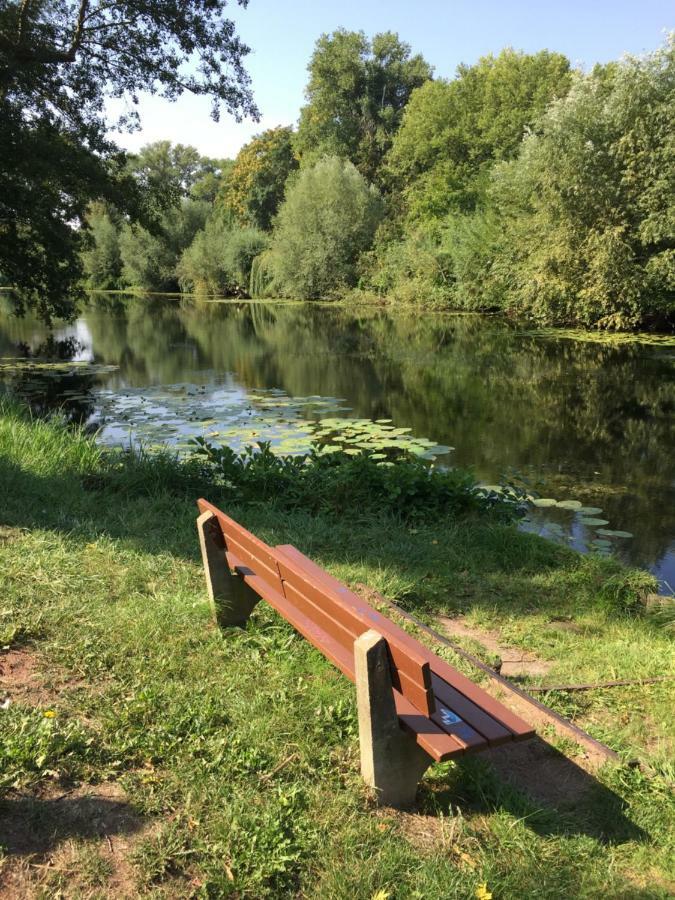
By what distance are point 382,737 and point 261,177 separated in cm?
6181

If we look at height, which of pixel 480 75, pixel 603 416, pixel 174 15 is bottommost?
pixel 603 416

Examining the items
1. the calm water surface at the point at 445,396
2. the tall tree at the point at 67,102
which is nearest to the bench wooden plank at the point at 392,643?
the calm water surface at the point at 445,396

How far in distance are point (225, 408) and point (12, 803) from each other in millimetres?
11141

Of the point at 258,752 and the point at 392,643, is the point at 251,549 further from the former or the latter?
the point at 392,643

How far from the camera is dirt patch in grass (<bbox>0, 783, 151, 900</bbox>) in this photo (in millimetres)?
1989

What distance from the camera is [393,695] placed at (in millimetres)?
2291

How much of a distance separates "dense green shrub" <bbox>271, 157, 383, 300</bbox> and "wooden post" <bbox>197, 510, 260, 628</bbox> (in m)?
41.1

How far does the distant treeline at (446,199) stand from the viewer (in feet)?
72.6

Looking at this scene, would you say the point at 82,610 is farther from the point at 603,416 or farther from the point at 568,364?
the point at 568,364

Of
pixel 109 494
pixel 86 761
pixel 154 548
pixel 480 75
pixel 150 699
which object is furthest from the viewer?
pixel 480 75

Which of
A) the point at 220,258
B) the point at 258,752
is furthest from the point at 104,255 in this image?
the point at 258,752

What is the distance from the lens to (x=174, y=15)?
1505 cm

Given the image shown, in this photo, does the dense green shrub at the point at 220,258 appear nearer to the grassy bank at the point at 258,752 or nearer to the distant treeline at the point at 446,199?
the distant treeline at the point at 446,199

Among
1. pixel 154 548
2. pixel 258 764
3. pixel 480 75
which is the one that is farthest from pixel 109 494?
pixel 480 75
